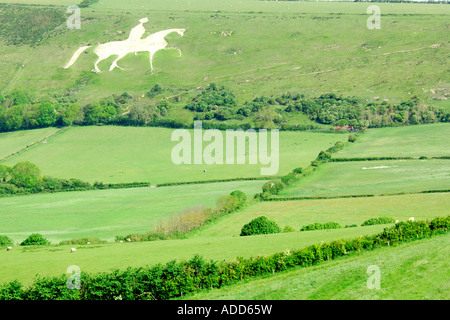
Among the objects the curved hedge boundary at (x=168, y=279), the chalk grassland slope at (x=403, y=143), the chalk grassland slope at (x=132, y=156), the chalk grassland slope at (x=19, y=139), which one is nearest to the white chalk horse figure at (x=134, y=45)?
the chalk grassland slope at (x=132, y=156)

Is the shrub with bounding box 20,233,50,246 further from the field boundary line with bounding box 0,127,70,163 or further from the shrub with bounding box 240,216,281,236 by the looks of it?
the field boundary line with bounding box 0,127,70,163

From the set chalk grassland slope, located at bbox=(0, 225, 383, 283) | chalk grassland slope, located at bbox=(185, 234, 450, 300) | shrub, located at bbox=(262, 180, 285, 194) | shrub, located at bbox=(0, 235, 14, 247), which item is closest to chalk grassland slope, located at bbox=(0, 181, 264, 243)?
shrub, located at bbox=(262, 180, 285, 194)

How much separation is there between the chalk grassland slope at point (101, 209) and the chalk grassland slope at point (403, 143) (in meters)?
26.1

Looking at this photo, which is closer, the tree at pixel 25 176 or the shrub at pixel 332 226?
the shrub at pixel 332 226

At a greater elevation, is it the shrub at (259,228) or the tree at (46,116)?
the tree at (46,116)

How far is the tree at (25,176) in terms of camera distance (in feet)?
345

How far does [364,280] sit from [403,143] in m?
90.3

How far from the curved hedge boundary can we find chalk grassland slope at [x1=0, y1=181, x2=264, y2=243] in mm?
27322

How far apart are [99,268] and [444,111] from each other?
116025mm

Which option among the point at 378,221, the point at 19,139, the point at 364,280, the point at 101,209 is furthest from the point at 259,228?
the point at 19,139

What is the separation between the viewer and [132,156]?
430 ft

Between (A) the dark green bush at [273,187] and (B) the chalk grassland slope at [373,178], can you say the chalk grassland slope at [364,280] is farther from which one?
(A) the dark green bush at [273,187]

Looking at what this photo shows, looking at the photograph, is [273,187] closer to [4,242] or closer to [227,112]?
[4,242]

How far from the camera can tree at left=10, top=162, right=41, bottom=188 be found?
105188 millimetres
